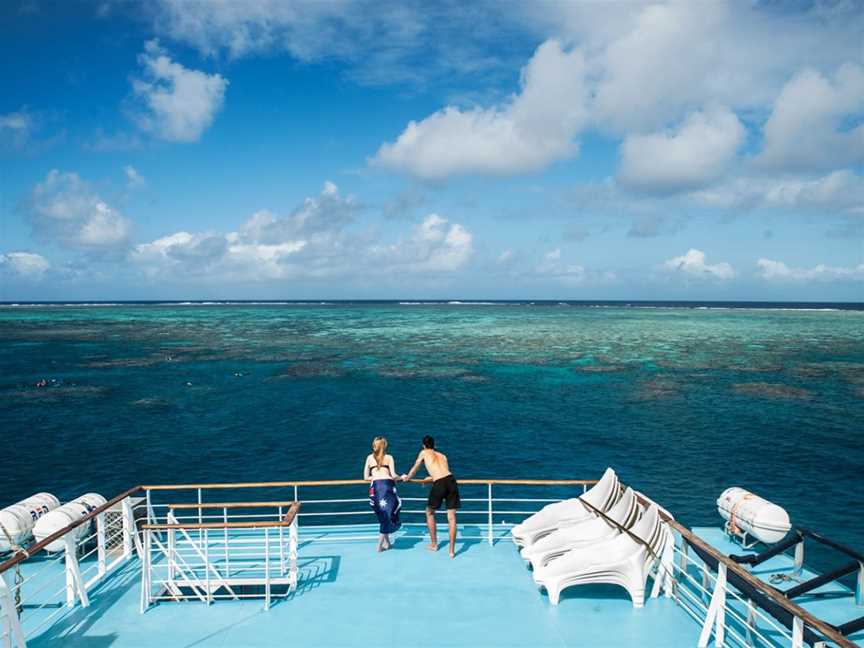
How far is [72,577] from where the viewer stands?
859cm

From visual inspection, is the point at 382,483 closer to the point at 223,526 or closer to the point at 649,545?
the point at 223,526

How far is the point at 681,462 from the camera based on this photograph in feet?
83.7

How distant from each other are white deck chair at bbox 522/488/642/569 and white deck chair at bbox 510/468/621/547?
242 mm

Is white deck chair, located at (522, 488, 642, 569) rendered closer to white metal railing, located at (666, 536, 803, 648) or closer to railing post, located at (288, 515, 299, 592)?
white metal railing, located at (666, 536, 803, 648)

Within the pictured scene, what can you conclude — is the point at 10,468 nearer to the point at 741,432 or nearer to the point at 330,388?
the point at 330,388

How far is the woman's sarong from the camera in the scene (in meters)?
9.91

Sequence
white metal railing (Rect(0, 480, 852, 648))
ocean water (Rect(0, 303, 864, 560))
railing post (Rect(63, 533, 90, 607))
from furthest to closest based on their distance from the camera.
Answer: ocean water (Rect(0, 303, 864, 560)) < railing post (Rect(63, 533, 90, 607)) < white metal railing (Rect(0, 480, 852, 648))

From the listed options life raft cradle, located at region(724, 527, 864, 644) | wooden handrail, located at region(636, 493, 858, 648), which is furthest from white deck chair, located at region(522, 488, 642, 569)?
life raft cradle, located at region(724, 527, 864, 644)

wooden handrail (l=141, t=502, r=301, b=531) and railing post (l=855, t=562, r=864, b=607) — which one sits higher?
wooden handrail (l=141, t=502, r=301, b=531)

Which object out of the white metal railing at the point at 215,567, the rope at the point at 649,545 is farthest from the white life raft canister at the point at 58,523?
the rope at the point at 649,545

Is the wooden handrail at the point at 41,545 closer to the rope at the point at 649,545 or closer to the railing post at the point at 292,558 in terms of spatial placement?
the railing post at the point at 292,558

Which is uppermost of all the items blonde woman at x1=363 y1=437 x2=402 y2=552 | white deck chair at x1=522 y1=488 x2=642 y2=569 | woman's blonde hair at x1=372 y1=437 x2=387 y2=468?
woman's blonde hair at x1=372 y1=437 x2=387 y2=468

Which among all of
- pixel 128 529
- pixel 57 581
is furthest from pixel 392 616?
pixel 57 581

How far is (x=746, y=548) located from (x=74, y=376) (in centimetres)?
5163
